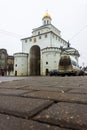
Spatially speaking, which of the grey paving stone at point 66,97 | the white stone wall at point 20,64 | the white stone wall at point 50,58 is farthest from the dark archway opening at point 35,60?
the grey paving stone at point 66,97

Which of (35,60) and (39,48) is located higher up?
(39,48)

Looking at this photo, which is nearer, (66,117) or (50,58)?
(66,117)

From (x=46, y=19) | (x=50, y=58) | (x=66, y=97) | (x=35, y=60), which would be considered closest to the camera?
(x=66, y=97)

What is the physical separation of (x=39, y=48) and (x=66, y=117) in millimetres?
44544

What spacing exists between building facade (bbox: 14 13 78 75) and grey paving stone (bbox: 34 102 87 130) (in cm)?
3743

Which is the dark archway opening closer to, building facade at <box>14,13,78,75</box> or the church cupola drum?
building facade at <box>14,13,78,75</box>

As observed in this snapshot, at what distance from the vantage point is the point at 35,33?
47219 mm

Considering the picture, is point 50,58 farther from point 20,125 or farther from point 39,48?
point 20,125

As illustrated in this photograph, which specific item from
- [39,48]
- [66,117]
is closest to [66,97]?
[66,117]

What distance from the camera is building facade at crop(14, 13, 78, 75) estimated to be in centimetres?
4016

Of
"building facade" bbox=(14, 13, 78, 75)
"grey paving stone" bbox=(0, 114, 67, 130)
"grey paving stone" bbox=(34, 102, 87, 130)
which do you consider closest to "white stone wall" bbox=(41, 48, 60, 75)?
"building facade" bbox=(14, 13, 78, 75)

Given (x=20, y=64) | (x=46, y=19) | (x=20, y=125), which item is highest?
(x=46, y=19)

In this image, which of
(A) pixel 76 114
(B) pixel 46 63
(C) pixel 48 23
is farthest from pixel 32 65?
(A) pixel 76 114

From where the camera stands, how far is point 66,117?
984 mm
